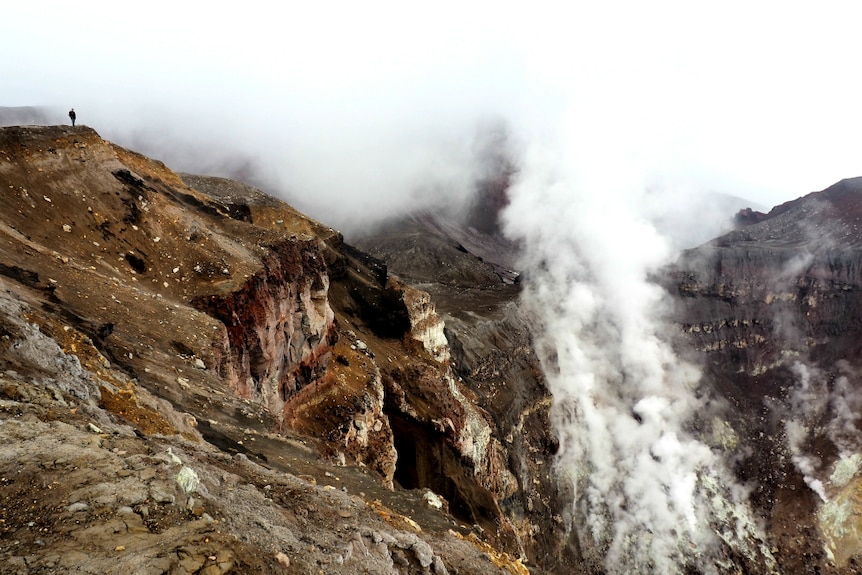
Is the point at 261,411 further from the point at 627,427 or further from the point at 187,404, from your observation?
the point at 627,427

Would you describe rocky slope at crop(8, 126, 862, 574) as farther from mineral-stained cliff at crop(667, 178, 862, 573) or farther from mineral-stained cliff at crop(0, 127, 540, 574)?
mineral-stained cliff at crop(667, 178, 862, 573)

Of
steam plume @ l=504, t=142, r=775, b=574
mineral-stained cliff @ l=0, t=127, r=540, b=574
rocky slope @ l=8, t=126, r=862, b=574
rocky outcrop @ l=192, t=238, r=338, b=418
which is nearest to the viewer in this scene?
mineral-stained cliff @ l=0, t=127, r=540, b=574

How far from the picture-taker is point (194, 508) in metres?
6.61

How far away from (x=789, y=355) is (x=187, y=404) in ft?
315

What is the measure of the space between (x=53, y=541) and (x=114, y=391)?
6.32m

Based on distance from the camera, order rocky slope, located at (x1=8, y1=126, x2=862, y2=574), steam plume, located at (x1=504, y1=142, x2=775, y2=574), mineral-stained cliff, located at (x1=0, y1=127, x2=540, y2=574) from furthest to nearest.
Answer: steam plume, located at (x1=504, y1=142, x2=775, y2=574)
rocky slope, located at (x1=8, y1=126, x2=862, y2=574)
mineral-stained cliff, located at (x1=0, y1=127, x2=540, y2=574)

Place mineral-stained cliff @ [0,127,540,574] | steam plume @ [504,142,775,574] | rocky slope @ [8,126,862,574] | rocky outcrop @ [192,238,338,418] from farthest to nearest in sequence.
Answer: steam plume @ [504,142,775,574] → rocky outcrop @ [192,238,338,418] → rocky slope @ [8,126,862,574] → mineral-stained cliff @ [0,127,540,574]

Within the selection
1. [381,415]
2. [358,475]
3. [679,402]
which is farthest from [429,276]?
[358,475]

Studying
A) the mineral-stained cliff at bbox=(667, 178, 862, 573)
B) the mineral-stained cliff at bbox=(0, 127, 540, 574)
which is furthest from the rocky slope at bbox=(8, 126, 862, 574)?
the mineral-stained cliff at bbox=(667, 178, 862, 573)

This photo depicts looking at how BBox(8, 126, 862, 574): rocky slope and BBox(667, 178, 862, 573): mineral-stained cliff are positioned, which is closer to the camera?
BBox(8, 126, 862, 574): rocky slope

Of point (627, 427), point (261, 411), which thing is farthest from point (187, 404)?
point (627, 427)

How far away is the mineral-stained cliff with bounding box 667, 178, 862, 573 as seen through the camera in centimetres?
6022

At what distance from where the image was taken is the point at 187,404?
13.6 meters

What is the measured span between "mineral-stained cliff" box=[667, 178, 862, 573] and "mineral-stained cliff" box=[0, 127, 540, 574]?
162 feet
